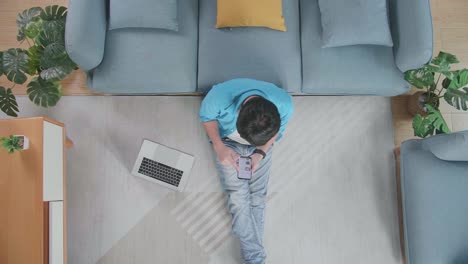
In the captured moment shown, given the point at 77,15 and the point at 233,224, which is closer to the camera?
the point at 77,15

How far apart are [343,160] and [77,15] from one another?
1.78 meters

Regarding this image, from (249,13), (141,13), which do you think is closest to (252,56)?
(249,13)

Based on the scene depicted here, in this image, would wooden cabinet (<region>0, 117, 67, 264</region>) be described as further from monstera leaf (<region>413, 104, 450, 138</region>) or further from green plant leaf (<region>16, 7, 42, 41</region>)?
monstera leaf (<region>413, 104, 450, 138</region>)

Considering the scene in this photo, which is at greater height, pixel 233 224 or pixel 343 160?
pixel 343 160

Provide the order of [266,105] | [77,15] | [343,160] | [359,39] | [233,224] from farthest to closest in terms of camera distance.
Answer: [343,160]
[233,224]
[359,39]
[77,15]
[266,105]

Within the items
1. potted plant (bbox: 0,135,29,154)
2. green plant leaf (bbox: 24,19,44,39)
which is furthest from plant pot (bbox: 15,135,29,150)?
green plant leaf (bbox: 24,19,44,39)

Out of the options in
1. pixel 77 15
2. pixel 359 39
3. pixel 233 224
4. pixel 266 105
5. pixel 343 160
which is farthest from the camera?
pixel 343 160

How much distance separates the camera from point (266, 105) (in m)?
1.66

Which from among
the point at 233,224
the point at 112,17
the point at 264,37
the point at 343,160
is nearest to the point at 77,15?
the point at 112,17

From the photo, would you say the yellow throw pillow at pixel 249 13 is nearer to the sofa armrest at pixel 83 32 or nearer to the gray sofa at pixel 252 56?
the gray sofa at pixel 252 56

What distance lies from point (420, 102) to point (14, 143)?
88.8 inches

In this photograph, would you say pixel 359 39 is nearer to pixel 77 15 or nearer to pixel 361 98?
pixel 361 98

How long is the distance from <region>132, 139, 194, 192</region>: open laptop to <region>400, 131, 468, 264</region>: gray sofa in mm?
1317

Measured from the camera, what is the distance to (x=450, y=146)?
193cm
